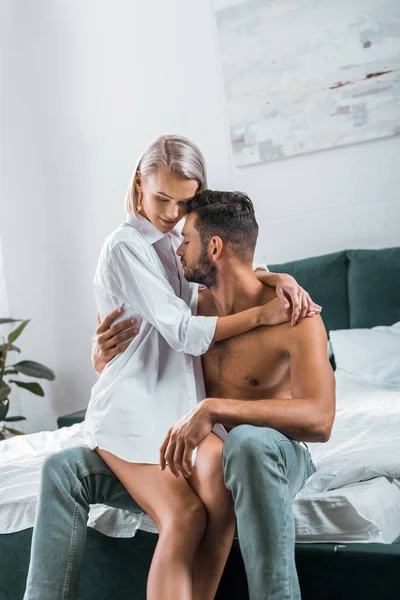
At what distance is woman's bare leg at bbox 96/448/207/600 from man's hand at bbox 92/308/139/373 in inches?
10.3

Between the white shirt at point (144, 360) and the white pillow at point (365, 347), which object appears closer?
the white shirt at point (144, 360)

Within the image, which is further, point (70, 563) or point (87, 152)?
point (87, 152)

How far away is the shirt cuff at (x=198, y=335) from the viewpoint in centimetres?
185

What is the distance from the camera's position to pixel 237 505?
1.54 meters

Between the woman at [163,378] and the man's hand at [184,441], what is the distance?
0.25 feet

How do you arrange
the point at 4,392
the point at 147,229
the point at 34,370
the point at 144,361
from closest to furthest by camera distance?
the point at 144,361, the point at 147,229, the point at 4,392, the point at 34,370

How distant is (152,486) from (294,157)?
2.50 m

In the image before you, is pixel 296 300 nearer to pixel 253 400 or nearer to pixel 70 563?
pixel 253 400

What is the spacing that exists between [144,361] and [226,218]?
0.42m

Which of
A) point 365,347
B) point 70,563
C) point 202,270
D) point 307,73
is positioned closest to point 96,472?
point 70,563

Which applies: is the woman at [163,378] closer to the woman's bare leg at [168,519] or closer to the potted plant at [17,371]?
the woman's bare leg at [168,519]

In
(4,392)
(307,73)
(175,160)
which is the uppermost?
(307,73)

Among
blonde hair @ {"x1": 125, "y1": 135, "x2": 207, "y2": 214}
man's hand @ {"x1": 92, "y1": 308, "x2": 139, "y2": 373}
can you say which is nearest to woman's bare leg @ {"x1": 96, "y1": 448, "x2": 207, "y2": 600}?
man's hand @ {"x1": 92, "y1": 308, "x2": 139, "y2": 373}

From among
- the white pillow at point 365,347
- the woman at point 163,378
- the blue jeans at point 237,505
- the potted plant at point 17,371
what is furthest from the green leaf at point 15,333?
the blue jeans at point 237,505
